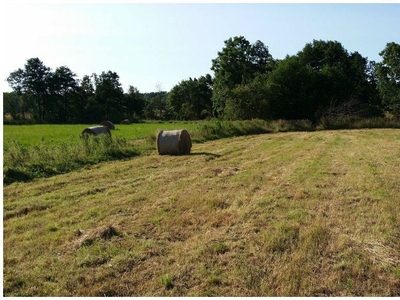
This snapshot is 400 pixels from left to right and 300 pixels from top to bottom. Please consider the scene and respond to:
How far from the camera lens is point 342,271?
4.36m

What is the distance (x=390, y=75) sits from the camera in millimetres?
46125

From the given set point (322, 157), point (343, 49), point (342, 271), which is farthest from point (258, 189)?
point (343, 49)

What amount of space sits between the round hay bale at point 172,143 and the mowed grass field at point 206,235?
16.0ft

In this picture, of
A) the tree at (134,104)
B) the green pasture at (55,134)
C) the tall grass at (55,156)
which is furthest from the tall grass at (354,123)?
the tree at (134,104)

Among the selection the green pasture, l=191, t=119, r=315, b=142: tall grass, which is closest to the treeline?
l=191, t=119, r=315, b=142: tall grass

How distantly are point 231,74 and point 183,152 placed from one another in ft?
114

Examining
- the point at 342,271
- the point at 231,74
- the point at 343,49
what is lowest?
the point at 342,271

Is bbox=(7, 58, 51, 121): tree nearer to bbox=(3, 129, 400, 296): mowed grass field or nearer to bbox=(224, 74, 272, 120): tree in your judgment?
bbox=(224, 74, 272, 120): tree

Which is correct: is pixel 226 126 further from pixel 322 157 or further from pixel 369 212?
pixel 369 212

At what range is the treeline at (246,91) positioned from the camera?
36.2 meters

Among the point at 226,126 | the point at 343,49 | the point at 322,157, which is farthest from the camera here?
the point at 343,49

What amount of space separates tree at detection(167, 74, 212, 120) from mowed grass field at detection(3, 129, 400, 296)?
2470 inches

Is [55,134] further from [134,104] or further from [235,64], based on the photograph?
[134,104]

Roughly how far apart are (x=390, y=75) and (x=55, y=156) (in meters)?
46.3
